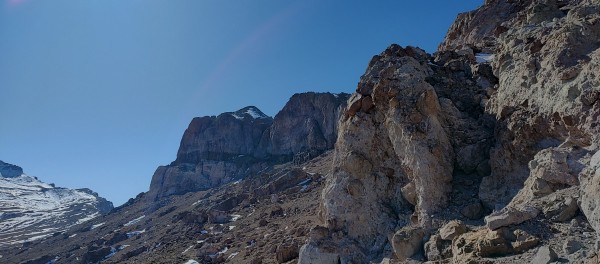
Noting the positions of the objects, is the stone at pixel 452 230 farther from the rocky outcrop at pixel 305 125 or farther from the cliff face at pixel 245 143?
the rocky outcrop at pixel 305 125

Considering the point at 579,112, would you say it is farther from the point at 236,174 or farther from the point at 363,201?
the point at 236,174

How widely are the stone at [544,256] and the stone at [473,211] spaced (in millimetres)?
4374

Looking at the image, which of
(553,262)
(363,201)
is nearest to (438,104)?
(363,201)

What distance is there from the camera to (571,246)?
974cm

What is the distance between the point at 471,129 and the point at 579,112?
469 centimetres

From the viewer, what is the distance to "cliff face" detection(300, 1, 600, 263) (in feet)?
39.0

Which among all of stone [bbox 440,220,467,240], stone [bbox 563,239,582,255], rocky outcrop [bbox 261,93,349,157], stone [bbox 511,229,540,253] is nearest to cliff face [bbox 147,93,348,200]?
rocky outcrop [bbox 261,93,349,157]

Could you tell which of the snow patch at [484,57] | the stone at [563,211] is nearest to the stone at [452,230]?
the stone at [563,211]

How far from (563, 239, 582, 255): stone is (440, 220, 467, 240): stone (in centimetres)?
341

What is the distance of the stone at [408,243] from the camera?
14569 mm

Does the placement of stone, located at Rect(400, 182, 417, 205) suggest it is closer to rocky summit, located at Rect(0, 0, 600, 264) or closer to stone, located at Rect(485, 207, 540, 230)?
rocky summit, located at Rect(0, 0, 600, 264)

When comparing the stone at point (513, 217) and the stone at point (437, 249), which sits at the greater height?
the stone at point (513, 217)

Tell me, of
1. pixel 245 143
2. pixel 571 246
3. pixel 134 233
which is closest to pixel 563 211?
pixel 571 246

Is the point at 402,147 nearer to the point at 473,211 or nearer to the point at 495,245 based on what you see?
the point at 473,211
